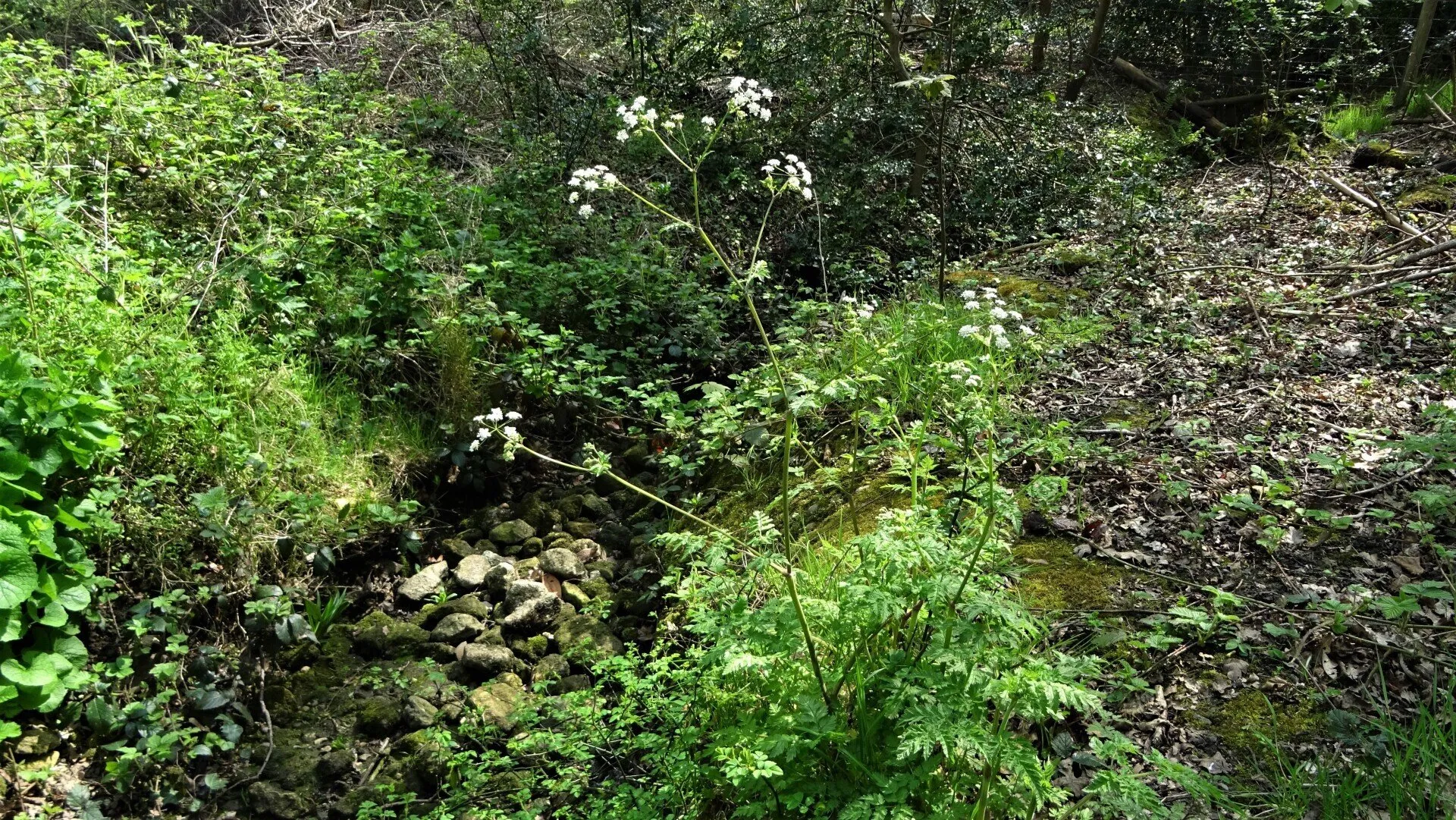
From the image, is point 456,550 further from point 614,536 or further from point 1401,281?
point 1401,281

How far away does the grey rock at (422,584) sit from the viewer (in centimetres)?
377

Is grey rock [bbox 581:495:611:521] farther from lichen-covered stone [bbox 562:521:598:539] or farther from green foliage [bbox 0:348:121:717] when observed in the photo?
green foliage [bbox 0:348:121:717]

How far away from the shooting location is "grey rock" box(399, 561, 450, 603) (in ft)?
12.4

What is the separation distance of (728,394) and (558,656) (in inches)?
63.3

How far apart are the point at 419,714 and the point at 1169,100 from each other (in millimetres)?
8597

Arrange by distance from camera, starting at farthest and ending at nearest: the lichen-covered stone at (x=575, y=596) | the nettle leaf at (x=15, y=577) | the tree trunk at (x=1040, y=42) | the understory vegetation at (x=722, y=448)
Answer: the tree trunk at (x=1040, y=42) < the lichen-covered stone at (x=575, y=596) < the nettle leaf at (x=15, y=577) < the understory vegetation at (x=722, y=448)

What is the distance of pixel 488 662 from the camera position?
3.37 m

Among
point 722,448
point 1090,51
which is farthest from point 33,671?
point 1090,51

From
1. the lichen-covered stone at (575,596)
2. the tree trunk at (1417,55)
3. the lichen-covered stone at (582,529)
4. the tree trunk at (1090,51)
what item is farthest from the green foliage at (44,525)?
the tree trunk at (1417,55)

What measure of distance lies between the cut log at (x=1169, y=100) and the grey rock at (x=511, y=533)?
300 inches

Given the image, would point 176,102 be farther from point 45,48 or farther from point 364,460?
point 364,460

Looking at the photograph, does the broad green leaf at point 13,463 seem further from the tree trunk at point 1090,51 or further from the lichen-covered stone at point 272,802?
the tree trunk at point 1090,51

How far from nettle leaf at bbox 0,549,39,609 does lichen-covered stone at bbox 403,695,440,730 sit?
121 centimetres

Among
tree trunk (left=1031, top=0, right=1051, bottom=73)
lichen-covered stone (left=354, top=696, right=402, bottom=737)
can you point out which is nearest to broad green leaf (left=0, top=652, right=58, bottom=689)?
lichen-covered stone (left=354, top=696, right=402, bottom=737)
